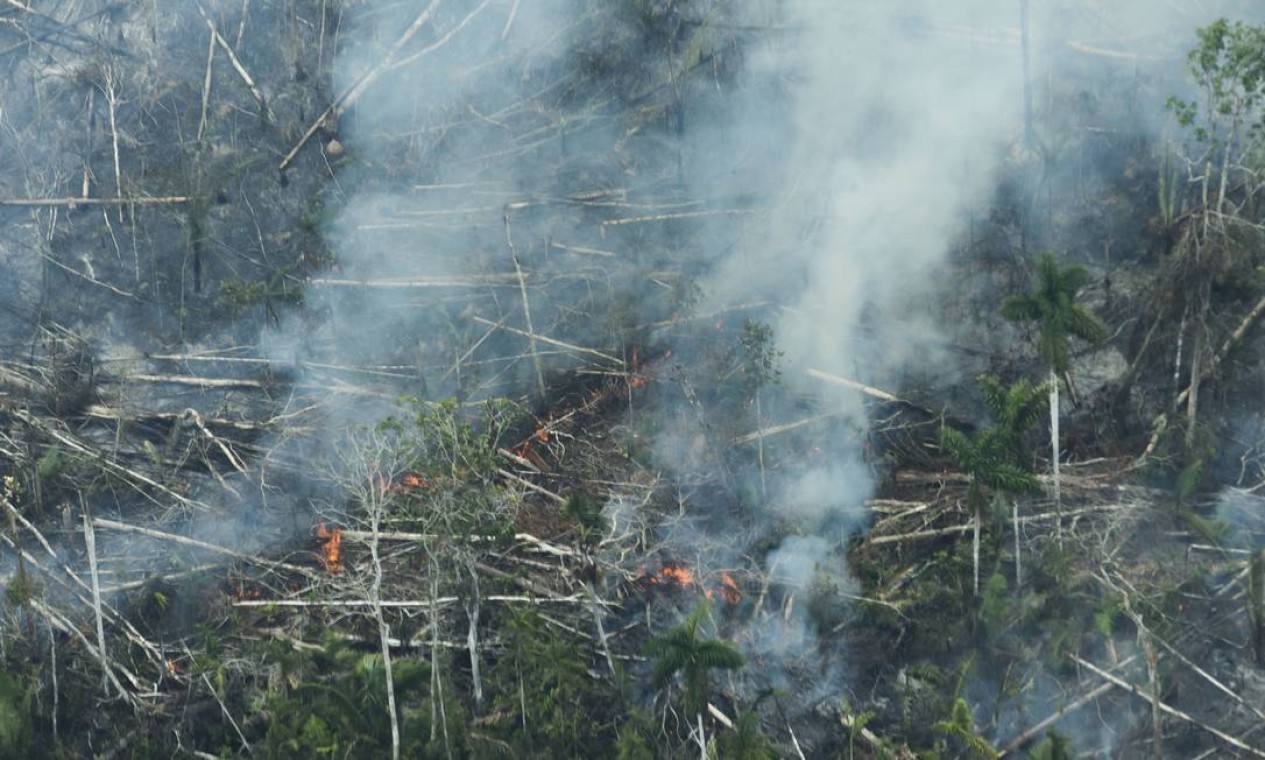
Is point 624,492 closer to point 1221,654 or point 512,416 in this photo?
point 512,416

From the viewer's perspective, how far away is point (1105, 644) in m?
17.9

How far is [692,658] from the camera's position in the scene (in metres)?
17.2

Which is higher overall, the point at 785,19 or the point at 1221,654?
the point at 785,19

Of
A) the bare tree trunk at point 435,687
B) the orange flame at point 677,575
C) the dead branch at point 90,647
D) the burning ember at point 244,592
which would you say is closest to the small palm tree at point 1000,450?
the orange flame at point 677,575

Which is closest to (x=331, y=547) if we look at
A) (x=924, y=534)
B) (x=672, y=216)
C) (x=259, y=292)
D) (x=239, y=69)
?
(x=259, y=292)

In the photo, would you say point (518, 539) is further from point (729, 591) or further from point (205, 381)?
point (205, 381)

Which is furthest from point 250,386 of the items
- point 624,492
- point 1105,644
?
point 1105,644

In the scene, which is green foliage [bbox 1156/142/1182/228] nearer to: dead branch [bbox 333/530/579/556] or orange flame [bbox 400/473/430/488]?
dead branch [bbox 333/530/579/556]

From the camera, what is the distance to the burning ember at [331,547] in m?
19.2

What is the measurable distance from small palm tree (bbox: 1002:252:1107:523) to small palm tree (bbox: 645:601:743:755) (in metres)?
4.30

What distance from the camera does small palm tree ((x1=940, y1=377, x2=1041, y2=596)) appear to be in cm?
1783

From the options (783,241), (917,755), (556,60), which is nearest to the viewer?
(917,755)

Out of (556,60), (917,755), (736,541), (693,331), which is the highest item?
(556,60)

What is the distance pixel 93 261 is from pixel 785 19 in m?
9.98
